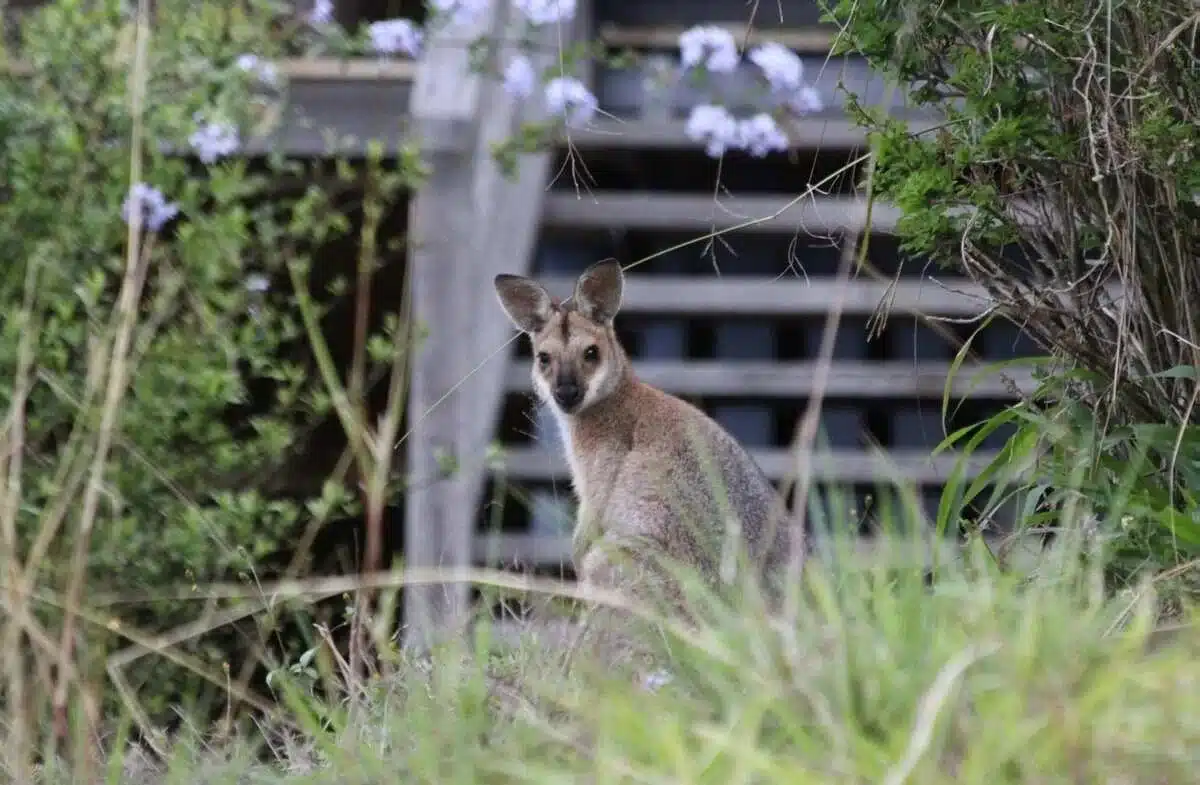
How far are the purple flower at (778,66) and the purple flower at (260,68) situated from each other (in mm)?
1789

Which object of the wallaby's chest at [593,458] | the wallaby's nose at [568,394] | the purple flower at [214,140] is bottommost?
the wallaby's chest at [593,458]

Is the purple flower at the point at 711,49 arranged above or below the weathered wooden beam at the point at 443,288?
above

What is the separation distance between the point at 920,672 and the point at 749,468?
8.31 feet

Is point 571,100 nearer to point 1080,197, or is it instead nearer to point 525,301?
point 525,301

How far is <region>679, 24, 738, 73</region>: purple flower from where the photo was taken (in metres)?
6.86

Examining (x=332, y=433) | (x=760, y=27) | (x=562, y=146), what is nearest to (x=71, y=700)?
(x=562, y=146)

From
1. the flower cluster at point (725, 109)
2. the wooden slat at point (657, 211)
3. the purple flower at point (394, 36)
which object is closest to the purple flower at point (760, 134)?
the flower cluster at point (725, 109)

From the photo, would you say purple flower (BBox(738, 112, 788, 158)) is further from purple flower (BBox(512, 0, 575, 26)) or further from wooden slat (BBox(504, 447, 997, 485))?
wooden slat (BBox(504, 447, 997, 485))

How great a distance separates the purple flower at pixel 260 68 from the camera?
6.34 m

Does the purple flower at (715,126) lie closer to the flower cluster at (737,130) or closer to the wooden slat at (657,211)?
the flower cluster at (737,130)

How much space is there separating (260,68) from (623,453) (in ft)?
6.52

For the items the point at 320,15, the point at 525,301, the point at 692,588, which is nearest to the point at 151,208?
the point at 525,301

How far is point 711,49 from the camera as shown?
725 cm

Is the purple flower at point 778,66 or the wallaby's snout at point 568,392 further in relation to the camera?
the purple flower at point 778,66
